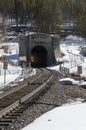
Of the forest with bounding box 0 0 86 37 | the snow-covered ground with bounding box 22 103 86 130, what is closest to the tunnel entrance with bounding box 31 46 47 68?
the forest with bounding box 0 0 86 37

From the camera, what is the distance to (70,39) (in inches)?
4099

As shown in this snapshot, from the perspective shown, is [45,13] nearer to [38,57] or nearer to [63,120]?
[38,57]

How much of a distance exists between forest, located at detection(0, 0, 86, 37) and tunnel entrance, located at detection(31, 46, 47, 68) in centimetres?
2493

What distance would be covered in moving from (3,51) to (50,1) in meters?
54.4

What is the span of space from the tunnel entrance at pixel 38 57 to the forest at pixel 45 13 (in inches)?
981

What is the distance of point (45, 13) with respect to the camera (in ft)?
364

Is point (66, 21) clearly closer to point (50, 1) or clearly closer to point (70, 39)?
point (50, 1)

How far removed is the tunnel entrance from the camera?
77.6m

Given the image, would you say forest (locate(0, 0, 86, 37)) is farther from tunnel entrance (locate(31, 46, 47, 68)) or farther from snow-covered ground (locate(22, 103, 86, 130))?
snow-covered ground (locate(22, 103, 86, 130))

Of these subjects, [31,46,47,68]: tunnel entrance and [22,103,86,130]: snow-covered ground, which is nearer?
[22,103,86,130]: snow-covered ground

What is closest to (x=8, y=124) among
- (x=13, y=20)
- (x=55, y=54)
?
(x=55, y=54)

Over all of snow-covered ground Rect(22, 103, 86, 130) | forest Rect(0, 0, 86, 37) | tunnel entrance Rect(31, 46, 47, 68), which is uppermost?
snow-covered ground Rect(22, 103, 86, 130)

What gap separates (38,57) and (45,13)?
33825 millimetres

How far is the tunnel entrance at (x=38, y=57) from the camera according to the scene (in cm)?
7758
